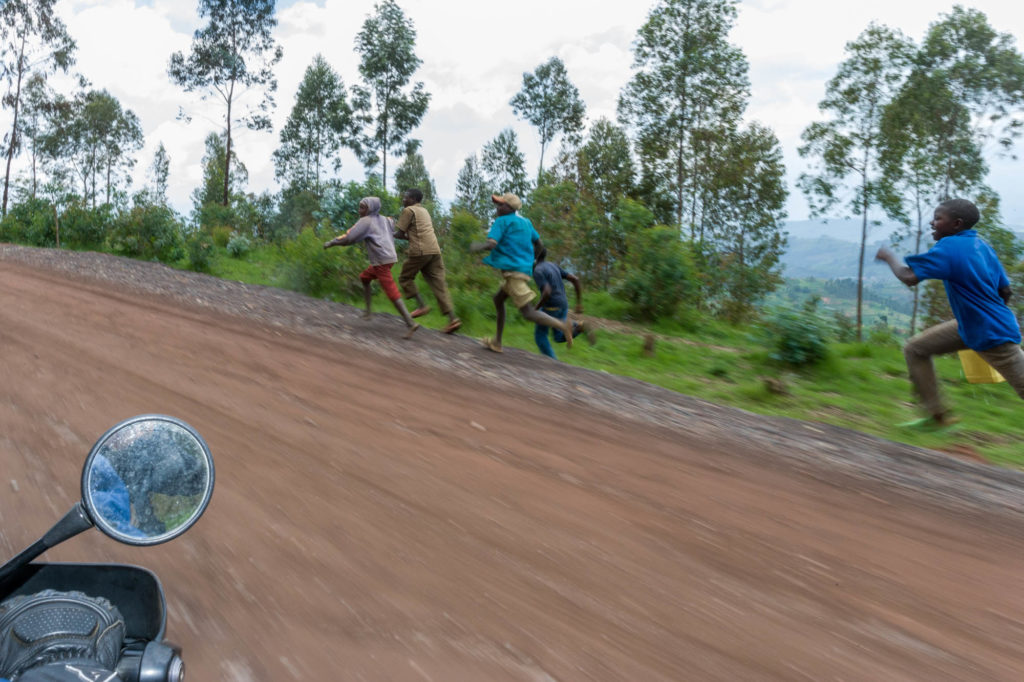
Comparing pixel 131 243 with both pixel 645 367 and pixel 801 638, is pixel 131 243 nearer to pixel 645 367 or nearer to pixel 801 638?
pixel 645 367

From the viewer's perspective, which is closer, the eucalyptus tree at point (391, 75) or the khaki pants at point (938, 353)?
the khaki pants at point (938, 353)

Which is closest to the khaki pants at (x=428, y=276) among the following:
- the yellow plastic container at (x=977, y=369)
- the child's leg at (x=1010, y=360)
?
the yellow plastic container at (x=977, y=369)

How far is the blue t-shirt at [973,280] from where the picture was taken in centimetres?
624

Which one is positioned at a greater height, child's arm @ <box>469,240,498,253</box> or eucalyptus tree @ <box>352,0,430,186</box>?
eucalyptus tree @ <box>352,0,430,186</box>

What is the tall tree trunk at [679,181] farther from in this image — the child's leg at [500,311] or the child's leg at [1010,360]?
the child's leg at [1010,360]

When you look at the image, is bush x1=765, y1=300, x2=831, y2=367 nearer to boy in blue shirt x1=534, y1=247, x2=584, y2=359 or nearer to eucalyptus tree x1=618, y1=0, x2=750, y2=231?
boy in blue shirt x1=534, y1=247, x2=584, y2=359

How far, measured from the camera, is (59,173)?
198 ft

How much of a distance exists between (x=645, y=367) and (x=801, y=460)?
15.9 ft

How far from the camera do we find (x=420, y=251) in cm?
1033

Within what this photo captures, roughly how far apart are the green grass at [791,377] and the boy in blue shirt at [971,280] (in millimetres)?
935

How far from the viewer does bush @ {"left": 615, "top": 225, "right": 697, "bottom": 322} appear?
14.3 m

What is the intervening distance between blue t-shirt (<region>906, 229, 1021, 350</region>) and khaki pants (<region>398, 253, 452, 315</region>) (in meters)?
6.16

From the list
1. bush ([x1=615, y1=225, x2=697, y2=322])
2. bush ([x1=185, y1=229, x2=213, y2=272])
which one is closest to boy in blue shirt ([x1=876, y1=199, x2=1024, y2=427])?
bush ([x1=615, y1=225, x2=697, y2=322])

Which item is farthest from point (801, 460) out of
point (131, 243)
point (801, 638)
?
point (131, 243)
